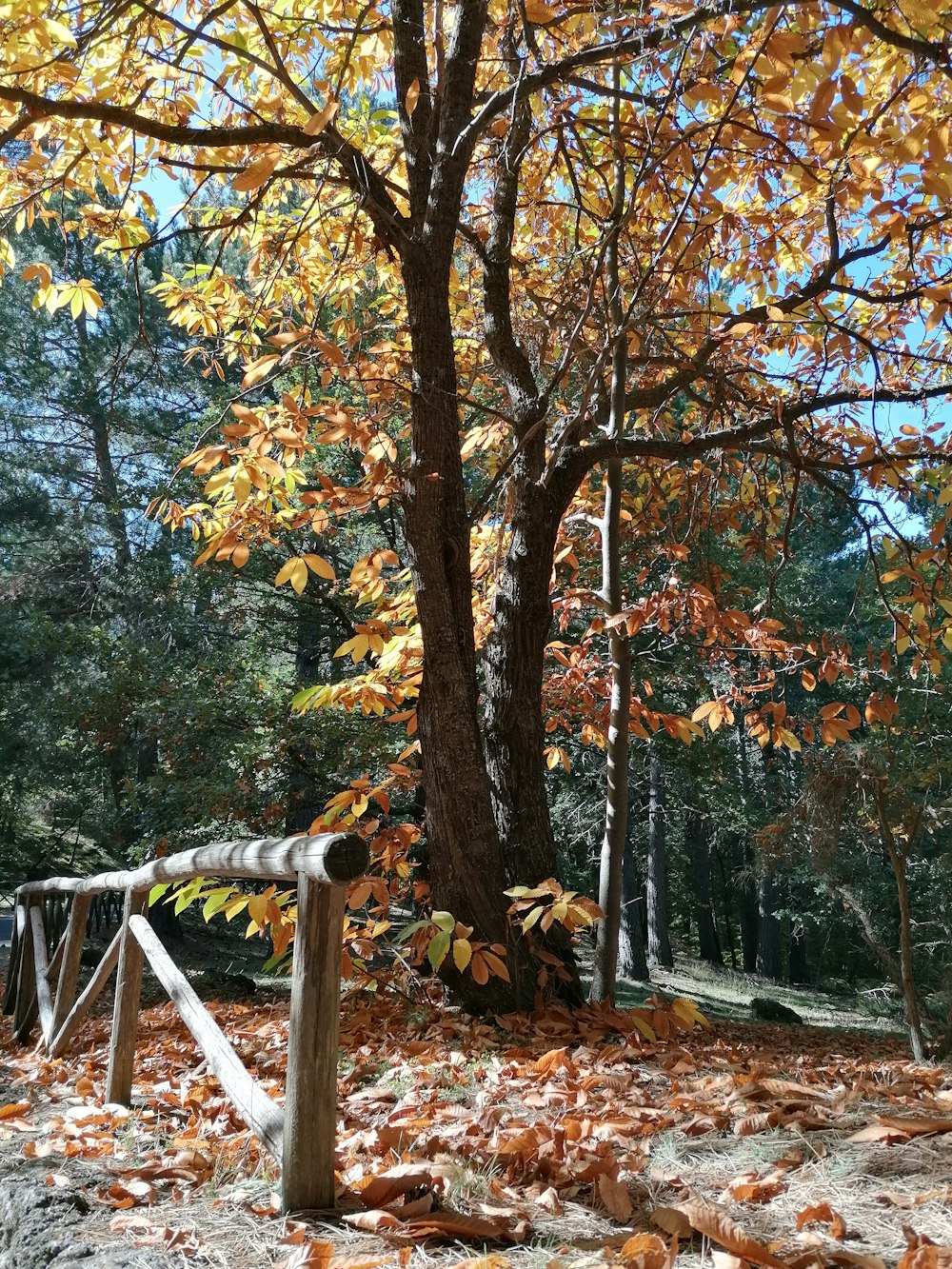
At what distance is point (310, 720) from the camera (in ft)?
33.4

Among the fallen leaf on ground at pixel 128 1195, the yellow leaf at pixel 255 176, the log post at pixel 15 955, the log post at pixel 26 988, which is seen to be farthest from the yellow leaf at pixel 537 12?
the log post at pixel 15 955

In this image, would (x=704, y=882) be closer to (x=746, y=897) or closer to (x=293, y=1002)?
(x=746, y=897)

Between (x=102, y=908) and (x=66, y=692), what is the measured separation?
14.5 ft

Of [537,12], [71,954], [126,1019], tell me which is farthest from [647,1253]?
[71,954]

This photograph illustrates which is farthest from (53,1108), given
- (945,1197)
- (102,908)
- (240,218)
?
(102,908)

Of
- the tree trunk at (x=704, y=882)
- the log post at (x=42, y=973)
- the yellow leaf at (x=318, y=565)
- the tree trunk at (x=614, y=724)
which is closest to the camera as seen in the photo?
the yellow leaf at (x=318, y=565)

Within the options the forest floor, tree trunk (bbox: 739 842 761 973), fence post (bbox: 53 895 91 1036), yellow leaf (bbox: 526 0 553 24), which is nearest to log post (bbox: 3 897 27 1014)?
fence post (bbox: 53 895 91 1036)

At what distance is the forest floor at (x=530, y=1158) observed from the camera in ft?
5.95

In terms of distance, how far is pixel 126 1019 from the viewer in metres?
Result: 3.42

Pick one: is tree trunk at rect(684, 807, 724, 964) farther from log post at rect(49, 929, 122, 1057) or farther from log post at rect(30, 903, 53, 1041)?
log post at rect(49, 929, 122, 1057)

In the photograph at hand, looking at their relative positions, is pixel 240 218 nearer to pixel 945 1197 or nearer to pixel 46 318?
pixel 945 1197

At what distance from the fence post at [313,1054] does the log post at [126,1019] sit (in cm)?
150

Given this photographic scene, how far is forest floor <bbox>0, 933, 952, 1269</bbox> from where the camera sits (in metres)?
1.81

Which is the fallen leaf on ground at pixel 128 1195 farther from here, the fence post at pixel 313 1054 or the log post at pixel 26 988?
the log post at pixel 26 988
